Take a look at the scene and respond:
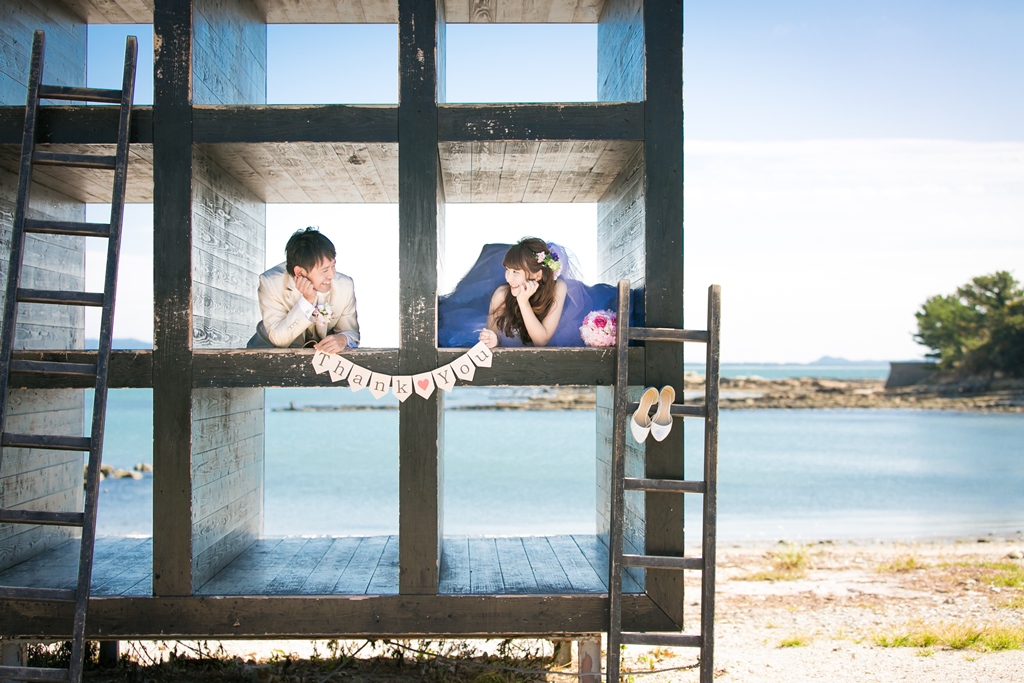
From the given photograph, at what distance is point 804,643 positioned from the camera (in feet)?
21.2

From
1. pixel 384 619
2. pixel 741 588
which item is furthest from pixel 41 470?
pixel 741 588

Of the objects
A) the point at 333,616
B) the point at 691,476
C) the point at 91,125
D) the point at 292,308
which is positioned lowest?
the point at 691,476

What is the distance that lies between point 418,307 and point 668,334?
126 cm

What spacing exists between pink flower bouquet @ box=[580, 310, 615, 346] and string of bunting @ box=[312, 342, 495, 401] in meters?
0.55

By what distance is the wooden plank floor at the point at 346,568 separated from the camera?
A: 412 centimetres

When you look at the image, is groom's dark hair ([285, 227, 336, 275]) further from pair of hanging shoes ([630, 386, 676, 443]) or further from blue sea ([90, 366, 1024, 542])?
blue sea ([90, 366, 1024, 542])

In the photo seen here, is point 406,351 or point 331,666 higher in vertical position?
point 406,351

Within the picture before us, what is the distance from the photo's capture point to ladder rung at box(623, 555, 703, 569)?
3.80m

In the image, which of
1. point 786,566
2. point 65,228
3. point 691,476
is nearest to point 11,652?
point 65,228

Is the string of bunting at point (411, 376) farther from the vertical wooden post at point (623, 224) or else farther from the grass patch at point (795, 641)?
the grass patch at point (795, 641)

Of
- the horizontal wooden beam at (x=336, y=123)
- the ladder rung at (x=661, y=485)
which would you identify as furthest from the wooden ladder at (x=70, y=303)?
the ladder rung at (x=661, y=485)

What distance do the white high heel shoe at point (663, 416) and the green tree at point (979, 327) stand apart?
167 feet

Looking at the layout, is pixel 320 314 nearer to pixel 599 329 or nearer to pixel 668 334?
pixel 599 329

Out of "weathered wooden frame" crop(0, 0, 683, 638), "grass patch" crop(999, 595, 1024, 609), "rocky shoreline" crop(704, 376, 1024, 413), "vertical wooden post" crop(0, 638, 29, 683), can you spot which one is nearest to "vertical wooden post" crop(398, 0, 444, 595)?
"weathered wooden frame" crop(0, 0, 683, 638)
